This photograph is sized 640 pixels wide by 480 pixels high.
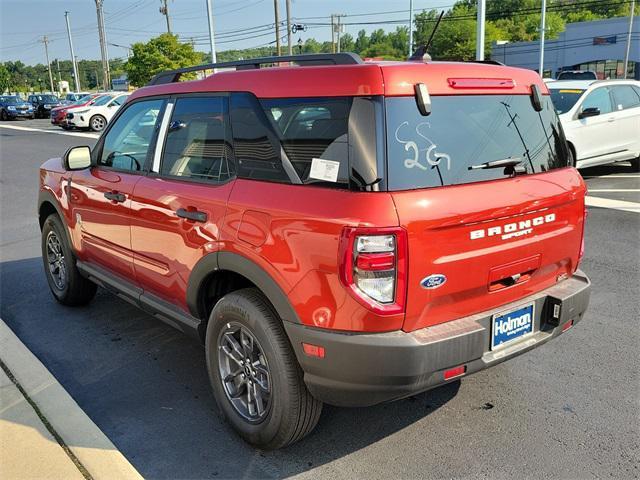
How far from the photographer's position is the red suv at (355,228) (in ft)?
7.94

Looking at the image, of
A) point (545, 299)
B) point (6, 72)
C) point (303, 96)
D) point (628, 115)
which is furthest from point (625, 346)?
point (6, 72)

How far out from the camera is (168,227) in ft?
11.0

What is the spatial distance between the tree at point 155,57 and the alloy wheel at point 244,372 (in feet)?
135

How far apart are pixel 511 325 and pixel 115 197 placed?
8.74ft

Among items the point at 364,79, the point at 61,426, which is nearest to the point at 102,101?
the point at 61,426

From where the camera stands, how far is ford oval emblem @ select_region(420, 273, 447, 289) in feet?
8.06

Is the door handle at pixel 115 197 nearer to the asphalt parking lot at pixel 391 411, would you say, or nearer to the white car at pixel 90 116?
the asphalt parking lot at pixel 391 411

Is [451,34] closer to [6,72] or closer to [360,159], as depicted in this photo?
[6,72]

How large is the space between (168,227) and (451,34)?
8320cm

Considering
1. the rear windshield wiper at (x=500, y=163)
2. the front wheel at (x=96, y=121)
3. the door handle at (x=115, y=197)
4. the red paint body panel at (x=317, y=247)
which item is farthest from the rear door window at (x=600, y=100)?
the front wheel at (x=96, y=121)

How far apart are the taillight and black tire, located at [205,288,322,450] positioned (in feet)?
1.73

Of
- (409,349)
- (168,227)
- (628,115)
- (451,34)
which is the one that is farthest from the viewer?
(451,34)

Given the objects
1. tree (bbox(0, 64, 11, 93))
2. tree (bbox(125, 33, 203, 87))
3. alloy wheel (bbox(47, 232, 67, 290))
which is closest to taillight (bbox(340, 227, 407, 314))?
alloy wheel (bbox(47, 232, 67, 290))

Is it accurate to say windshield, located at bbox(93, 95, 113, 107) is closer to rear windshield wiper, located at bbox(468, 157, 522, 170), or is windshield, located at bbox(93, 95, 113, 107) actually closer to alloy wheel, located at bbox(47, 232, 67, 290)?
alloy wheel, located at bbox(47, 232, 67, 290)
